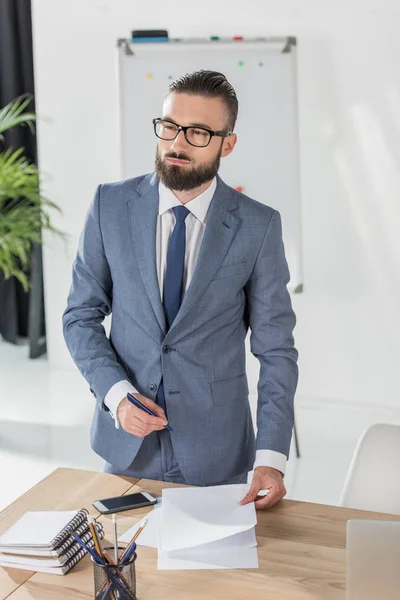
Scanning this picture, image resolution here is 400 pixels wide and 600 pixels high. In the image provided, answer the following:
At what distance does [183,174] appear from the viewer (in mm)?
1884

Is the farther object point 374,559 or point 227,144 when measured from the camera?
point 227,144

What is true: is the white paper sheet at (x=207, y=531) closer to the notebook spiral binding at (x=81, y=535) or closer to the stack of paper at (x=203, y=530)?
the stack of paper at (x=203, y=530)

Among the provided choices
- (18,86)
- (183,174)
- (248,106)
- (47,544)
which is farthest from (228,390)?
(18,86)

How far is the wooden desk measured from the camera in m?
1.43

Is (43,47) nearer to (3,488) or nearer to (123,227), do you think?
(3,488)

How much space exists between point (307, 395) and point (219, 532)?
11.6 ft

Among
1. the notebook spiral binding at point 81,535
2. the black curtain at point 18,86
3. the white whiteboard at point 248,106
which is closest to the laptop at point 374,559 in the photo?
the notebook spiral binding at point 81,535

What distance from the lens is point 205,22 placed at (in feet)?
16.2

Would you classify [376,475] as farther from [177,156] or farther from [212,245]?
[177,156]

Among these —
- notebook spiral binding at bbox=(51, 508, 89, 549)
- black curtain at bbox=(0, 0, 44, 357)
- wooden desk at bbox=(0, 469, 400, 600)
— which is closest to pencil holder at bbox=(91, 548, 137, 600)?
wooden desk at bbox=(0, 469, 400, 600)

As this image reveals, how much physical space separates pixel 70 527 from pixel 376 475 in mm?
839

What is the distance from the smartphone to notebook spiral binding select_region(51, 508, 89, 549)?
98 mm

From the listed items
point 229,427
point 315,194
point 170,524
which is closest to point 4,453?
point 315,194

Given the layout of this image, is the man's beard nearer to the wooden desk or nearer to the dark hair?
the dark hair
